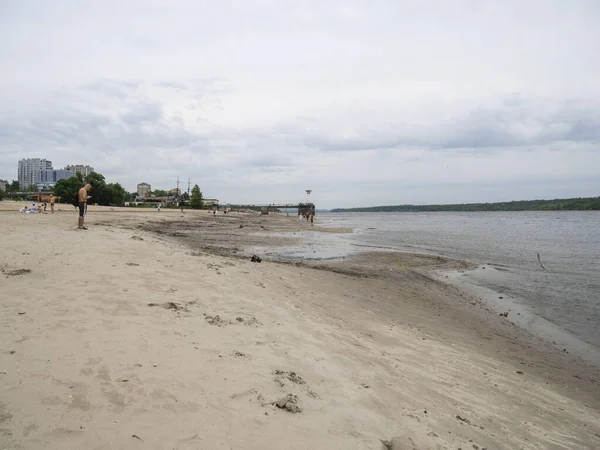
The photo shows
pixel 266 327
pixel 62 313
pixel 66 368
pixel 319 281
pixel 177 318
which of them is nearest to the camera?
pixel 66 368

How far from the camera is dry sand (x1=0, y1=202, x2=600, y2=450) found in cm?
290

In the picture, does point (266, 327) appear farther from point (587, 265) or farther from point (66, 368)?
point (587, 265)

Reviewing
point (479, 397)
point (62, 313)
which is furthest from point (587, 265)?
point (62, 313)

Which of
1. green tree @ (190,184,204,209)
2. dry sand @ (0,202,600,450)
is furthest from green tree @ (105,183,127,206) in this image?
dry sand @ (0,202,600,450)

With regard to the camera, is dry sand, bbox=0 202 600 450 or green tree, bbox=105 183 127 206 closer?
dry sand, bbox=0 202 600 450

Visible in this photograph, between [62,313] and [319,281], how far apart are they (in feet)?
24.6

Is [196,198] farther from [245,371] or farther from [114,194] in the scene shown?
[245,371]

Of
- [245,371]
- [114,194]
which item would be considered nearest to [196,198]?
[114,194]

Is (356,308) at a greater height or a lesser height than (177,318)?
lesser

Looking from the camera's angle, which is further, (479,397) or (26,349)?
(479,397)

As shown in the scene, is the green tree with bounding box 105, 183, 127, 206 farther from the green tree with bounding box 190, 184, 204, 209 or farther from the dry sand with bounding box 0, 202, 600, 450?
the dry sand with bounding box 0, 202, 600, 450

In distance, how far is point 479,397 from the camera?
483cm

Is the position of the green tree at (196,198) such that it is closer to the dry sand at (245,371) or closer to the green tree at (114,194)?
the green tree at (114,194)

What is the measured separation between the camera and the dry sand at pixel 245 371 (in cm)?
290
